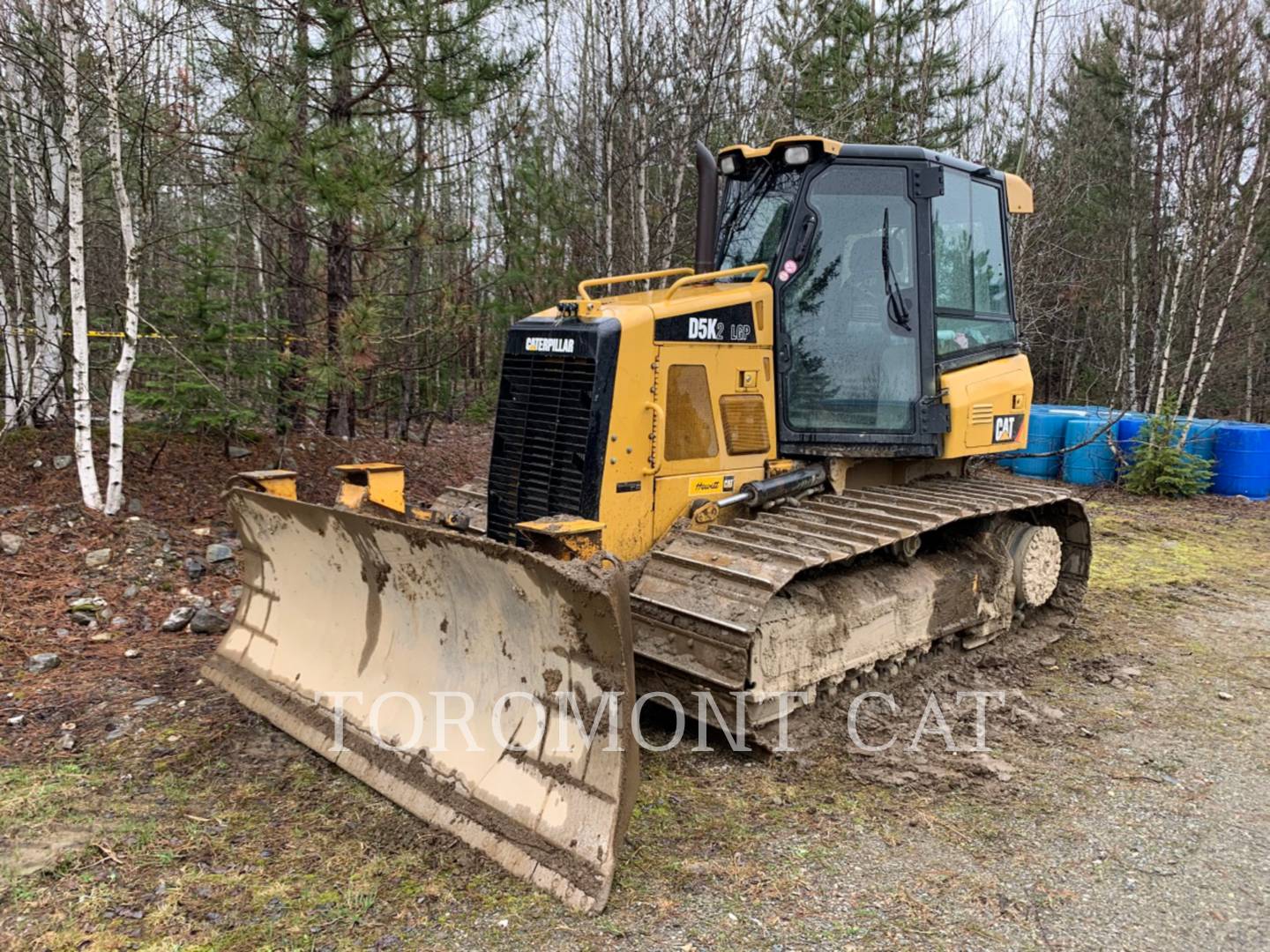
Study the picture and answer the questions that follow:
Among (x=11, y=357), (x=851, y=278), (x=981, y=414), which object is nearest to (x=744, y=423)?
(x=851, y=278)

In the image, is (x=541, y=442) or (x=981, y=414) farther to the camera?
(x=981, y=414)

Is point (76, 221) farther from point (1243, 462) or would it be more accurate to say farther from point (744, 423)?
point (1243, 462)

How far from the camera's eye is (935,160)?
16.6 ft

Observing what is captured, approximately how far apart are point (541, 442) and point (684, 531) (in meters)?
0.86

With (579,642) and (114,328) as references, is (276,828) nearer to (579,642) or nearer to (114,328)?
(579,642)

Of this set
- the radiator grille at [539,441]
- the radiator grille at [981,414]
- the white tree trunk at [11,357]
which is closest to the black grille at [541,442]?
the radiator grille at [539,441]

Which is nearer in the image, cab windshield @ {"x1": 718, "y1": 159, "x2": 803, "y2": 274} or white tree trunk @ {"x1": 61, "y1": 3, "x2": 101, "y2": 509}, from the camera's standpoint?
cab windshield @ {"x1": 718, "y1": 159, "x2": 803, "y2": 274}

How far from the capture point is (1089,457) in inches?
515

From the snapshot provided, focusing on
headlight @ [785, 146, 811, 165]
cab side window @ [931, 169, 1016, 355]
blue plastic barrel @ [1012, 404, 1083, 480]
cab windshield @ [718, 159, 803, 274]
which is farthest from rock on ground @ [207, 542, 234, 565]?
blue plastic barrel @ [1012, 404, 1083, 480]

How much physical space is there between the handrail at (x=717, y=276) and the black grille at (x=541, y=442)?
70cm

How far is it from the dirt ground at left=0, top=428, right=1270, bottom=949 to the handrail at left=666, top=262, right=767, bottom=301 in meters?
2.26

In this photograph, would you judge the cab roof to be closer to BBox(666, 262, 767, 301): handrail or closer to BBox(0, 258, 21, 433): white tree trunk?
BBox(666, 262, 767, 301): handrail

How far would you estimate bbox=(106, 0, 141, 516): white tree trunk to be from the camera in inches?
243

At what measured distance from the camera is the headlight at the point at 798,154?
4.75 m
